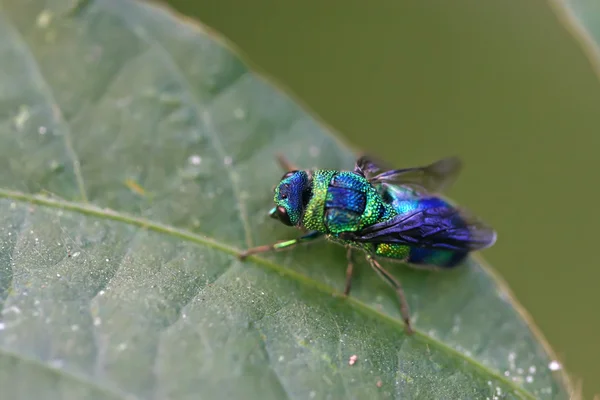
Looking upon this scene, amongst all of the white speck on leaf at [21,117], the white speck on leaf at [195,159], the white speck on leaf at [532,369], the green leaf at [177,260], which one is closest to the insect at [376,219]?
the green leaf at [177,260]

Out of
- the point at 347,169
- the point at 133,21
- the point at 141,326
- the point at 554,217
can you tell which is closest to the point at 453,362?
the point at 347,169

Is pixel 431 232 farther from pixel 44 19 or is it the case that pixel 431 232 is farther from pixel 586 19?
pixel 44 19

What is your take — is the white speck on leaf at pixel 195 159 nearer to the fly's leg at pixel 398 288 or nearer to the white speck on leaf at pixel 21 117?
the white speck on leaf at pixel 21 117

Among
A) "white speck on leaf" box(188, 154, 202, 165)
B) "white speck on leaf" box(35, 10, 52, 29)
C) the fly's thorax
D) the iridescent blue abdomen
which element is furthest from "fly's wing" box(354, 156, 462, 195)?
"white speck on leaf" box(35, 10, 52, 29)

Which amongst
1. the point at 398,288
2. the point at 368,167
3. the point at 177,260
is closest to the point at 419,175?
the point at 368,167

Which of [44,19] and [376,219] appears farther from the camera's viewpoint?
[376,219]

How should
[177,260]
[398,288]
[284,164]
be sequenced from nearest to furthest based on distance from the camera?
1. [177,260]
2. [398,288]
3. [284,164]

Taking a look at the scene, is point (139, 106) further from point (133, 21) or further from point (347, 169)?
point (347, 169)
